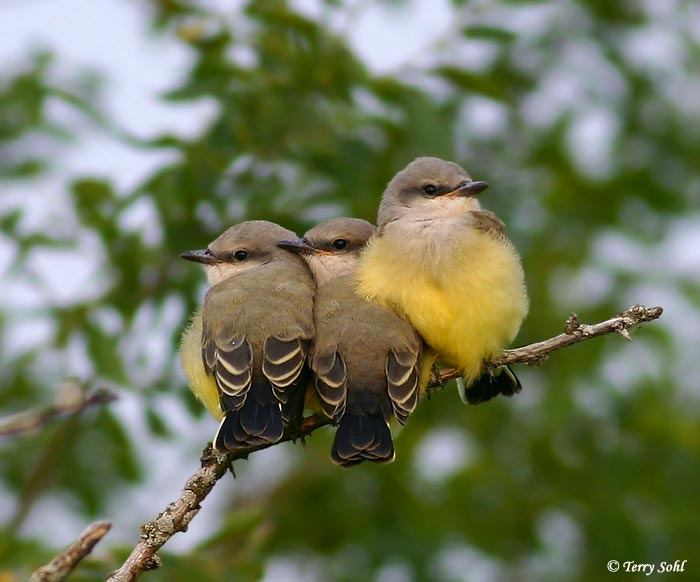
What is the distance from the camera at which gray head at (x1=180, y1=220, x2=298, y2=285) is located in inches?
250

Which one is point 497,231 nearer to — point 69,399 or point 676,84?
point 69,399

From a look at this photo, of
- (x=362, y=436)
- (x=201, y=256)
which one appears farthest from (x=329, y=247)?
(x=362, y=436)

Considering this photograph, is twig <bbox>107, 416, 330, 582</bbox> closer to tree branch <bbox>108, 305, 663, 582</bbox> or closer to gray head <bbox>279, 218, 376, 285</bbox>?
tree branch <bbox>108, 305, 663, 582</bbox>

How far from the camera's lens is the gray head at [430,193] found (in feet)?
19.7

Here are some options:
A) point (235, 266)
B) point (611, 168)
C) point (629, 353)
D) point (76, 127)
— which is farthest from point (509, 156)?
point (235, 266)

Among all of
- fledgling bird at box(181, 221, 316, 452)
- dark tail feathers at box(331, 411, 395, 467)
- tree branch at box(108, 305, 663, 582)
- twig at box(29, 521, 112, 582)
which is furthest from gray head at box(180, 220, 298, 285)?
twig at box(29, 521, 112, 582)

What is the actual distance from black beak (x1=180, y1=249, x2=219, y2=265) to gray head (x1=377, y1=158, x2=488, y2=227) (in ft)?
3.06

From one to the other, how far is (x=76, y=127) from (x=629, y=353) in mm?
4524

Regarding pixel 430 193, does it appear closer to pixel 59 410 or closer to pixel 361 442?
pixel 361 442

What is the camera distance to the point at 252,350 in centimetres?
525

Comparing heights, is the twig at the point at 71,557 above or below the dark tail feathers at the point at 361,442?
above

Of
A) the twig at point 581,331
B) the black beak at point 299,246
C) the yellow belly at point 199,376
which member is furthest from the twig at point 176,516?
the black beak at point 299,246

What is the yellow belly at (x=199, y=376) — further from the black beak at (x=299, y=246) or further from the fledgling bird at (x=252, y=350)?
the black beak at (x=299, y=246)

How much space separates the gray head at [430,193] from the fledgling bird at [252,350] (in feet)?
1.85
